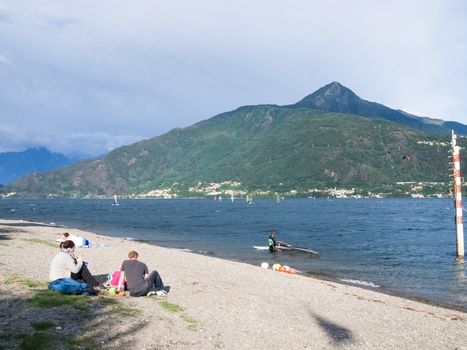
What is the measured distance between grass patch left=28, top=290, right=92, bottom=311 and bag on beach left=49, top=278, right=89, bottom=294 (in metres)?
0.22

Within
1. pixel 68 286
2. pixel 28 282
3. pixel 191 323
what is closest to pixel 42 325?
pixel 191 323

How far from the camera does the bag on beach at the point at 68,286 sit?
58.7ft

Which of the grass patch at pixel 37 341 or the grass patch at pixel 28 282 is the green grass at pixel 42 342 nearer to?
the grass patch at pixel 37 341

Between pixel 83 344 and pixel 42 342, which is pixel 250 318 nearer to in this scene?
pixel 83 344

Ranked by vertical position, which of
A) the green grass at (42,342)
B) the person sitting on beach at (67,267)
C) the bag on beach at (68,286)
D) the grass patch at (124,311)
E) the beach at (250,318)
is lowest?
the beach at (250,318)

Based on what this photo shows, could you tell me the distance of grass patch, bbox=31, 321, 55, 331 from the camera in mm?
13170

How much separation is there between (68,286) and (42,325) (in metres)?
4.62

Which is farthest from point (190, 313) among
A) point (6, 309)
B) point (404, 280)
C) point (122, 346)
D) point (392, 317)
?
point (404, 280)

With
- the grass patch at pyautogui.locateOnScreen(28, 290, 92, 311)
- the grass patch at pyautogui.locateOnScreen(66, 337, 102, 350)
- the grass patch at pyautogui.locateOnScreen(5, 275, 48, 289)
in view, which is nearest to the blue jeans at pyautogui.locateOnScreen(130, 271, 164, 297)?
the grass patch at pyautogui.locateOnScreen(28, 290, 92, 311)

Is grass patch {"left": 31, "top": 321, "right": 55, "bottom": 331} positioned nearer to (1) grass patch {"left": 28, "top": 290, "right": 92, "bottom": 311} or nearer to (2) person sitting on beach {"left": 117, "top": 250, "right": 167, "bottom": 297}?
(1) grass patch {"left": 28, "top": 290, "right": 92, "bottom": 311}

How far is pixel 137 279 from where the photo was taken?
1931cm

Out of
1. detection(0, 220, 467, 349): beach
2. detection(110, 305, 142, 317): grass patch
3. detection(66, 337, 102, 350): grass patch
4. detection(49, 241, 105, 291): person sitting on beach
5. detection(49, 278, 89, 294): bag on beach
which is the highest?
detection(49, 241, 105, 291): person sitting on beach

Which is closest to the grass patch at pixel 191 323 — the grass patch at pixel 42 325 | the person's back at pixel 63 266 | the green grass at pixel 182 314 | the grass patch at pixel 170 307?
the green grass at pixel 182 314

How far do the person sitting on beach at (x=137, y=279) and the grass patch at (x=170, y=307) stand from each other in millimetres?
1095
